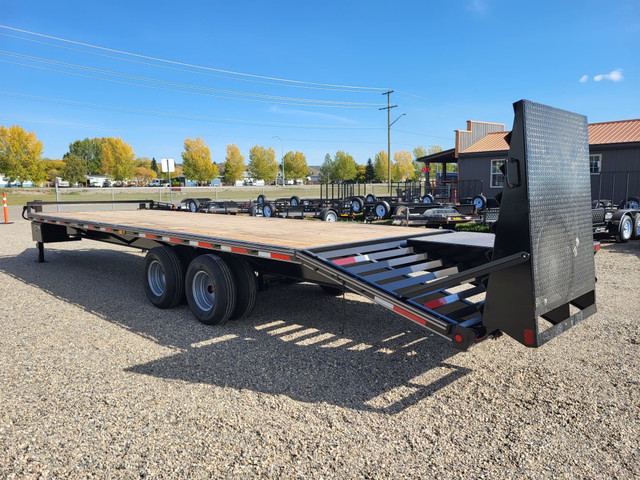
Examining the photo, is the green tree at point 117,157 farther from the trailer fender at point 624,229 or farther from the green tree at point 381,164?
the trailer fender at point 624,229

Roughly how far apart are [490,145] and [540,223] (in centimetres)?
2518

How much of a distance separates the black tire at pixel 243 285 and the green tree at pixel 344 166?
73835 mm

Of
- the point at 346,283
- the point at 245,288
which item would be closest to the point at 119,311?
the point at 245,288

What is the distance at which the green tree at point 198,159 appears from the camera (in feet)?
234

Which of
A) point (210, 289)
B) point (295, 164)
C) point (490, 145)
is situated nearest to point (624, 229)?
point (210, 289)

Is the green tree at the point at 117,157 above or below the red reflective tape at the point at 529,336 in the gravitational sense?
above

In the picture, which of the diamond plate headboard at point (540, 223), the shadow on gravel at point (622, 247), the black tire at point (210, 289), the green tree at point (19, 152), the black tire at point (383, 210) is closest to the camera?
the diamond plate headboard at point (540, 223)

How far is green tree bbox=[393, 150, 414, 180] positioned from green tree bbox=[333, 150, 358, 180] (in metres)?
7.53

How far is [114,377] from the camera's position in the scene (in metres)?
4.02

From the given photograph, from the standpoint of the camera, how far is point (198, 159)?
71.2 m

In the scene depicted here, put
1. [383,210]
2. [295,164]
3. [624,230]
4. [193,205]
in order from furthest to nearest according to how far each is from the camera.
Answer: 1. [295,164]
2. [193,205]
3. [383,210]
4. [624,230]

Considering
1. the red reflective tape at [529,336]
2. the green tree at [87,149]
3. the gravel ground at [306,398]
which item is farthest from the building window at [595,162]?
the green tree at [87,149]

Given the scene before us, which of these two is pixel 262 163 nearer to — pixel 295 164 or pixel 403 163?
pixel 295 164

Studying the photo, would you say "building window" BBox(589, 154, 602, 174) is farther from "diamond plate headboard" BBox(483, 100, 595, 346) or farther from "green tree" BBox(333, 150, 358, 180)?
"green tree" BBox(333, 150, 358, 180)
